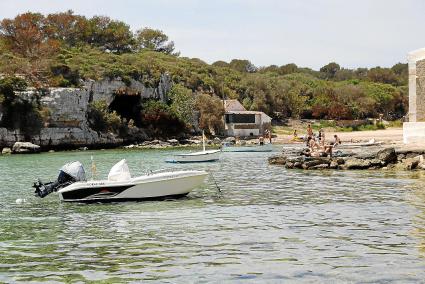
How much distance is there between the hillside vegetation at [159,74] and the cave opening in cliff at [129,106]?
49.6 inches

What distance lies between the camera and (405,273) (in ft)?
38.0

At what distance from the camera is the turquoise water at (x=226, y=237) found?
475 inches

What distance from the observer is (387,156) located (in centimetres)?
3809

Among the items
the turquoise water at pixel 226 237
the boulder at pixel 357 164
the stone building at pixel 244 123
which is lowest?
the turquoise water at pixel 226 237

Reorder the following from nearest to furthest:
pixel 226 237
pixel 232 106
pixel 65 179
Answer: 1. pixel 226 237
2. pixel 65 179
3. pixel 232 106

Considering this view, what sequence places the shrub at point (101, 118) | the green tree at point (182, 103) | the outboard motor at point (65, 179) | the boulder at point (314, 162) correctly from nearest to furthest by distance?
the outboard motor at point (65, 179) < the boulder at point (314, 162) < the shrub at point (101, 118) < the green tree at point (182, 103)

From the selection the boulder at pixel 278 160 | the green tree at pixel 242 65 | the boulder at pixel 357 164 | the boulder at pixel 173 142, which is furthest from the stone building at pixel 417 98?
the green tree at pixel 242 65

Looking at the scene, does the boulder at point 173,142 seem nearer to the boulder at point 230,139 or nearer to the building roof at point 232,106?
the boulder at point 230,139

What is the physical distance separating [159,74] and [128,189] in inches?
3017

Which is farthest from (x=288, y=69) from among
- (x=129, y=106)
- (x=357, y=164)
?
(x=357, y=164)

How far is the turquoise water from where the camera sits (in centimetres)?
1205

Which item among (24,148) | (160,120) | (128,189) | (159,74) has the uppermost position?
(159,74)

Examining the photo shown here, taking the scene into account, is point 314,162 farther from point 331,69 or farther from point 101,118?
point 331,69

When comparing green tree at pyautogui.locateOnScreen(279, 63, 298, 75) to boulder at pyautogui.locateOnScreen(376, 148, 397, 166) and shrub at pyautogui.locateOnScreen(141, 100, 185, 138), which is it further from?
boulder at pyautogui.locateOnScreen(376, 148, 397, 166)
